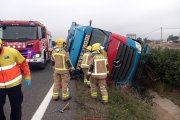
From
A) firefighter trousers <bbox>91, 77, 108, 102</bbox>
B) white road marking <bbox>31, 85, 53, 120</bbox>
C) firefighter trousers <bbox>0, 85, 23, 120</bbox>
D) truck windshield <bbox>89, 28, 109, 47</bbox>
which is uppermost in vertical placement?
truck windshield <bbox>89, 28, 109, 47</bbox>

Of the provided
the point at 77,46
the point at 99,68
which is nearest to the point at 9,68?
the point at 99,68

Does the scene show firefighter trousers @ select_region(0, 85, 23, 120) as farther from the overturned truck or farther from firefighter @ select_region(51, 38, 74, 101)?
the overturned truck

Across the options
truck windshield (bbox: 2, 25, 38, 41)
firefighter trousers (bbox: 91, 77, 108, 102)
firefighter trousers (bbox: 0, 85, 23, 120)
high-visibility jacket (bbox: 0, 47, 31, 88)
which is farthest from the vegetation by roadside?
high-visibility jacket (bbox: 0, 47, 31, 88)

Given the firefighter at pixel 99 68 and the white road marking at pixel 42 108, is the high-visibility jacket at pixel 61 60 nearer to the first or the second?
the firefighter at pixel 99 68

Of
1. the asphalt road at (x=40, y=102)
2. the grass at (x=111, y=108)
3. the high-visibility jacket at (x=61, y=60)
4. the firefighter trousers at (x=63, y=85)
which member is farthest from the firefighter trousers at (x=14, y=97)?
the high-visibility jacket at (x=61, y=60)

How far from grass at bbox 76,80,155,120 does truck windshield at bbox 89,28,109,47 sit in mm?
1855

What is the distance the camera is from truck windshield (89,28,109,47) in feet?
40.0

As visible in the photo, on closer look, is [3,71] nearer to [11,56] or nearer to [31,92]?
[11,56]

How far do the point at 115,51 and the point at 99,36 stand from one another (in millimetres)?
878

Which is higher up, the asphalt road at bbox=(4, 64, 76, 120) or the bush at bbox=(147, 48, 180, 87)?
the bush at bbox=(147, 48, 180, 87)

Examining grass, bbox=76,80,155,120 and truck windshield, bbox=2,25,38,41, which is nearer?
grass, bbox=76,80,155,120

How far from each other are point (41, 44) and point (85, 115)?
8293 millimetres

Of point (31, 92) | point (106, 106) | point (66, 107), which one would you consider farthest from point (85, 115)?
point (31, 92)

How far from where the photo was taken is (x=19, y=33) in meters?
14.5
